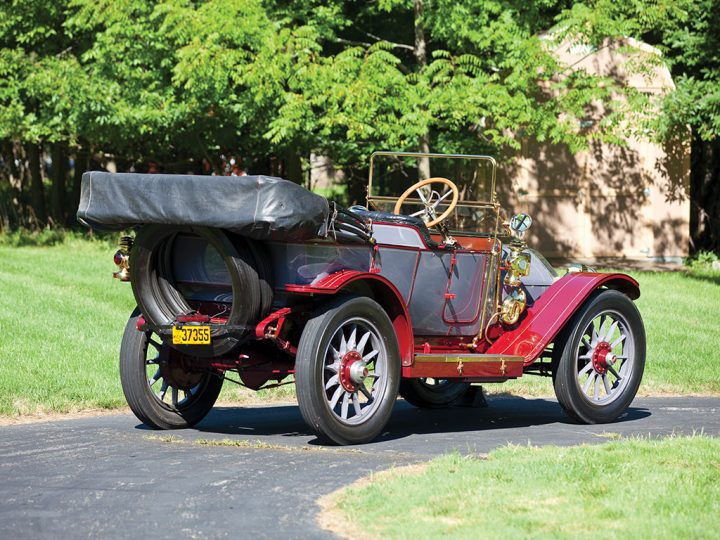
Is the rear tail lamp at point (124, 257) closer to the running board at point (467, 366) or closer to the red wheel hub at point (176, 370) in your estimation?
the red wheel hub at point (176, 370)

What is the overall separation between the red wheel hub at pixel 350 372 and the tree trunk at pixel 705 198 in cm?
1882

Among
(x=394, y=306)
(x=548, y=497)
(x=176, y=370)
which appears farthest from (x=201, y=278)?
(x=548, y=497)

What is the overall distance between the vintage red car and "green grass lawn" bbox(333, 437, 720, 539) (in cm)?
128

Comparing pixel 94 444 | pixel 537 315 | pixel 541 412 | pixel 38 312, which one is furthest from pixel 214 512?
pixel 38 312

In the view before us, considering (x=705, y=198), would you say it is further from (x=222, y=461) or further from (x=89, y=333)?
(x=222, y=461)

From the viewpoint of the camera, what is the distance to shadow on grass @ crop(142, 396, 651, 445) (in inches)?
354

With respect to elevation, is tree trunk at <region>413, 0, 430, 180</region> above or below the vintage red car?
above

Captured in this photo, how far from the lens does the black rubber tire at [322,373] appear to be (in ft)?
26.2

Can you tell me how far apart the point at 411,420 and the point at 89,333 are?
4.91 m

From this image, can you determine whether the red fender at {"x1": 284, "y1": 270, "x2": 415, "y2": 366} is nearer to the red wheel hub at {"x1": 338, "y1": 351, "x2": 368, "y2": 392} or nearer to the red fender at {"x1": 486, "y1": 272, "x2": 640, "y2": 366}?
the red wheel hub at {"x1": 338, "y1": 351, "x2": 368, "y2": 392}

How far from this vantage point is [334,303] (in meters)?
8.21

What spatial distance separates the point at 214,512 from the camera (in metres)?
6.11

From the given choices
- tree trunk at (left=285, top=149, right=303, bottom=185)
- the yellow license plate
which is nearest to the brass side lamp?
the yellow license plate

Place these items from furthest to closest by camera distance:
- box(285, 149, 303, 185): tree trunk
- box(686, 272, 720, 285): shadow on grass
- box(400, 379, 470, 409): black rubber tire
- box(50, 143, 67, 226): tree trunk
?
box(50, 143, 67, 226): tree trunk < box(285, 149, 303, 185): tree trunk < box(686, 272, 720, 285): shadow on grass < box(400, 379, 470, 409): black rubber tire
